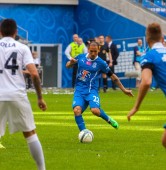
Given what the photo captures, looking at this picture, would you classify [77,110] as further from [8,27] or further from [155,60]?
[155,60]

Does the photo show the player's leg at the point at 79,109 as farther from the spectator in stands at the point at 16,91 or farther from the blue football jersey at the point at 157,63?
the blue football jersey at the point at 157,63

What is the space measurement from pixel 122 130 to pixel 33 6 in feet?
97.7

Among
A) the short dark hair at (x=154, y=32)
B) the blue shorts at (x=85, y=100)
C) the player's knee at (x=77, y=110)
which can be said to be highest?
the short dark hair at (x=154, y=32)

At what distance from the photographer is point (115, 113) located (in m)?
27.9

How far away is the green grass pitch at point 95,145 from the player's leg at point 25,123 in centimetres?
148

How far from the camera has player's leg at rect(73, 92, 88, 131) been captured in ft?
61.6

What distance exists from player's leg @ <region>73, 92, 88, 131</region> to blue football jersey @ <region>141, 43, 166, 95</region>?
6.90m

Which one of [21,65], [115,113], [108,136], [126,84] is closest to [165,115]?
[115,113]

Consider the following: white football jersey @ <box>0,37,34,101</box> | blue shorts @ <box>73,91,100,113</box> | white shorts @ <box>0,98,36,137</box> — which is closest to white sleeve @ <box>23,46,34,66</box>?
white football jersey @ <box>0,37,34,101</box>

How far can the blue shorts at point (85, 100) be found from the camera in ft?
62.2

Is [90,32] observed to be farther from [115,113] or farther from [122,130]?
[122,130]

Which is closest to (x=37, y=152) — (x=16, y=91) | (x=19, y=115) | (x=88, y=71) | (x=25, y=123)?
(x=25, y=123)

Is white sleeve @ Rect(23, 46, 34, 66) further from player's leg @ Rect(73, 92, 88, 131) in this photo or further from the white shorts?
player's leg @ Rect(73, 92, 88, 131)

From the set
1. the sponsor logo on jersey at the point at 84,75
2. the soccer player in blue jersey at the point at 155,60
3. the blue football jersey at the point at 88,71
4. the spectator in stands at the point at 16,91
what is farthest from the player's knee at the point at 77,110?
the soccer player in blue jersey at the point at 155,60
